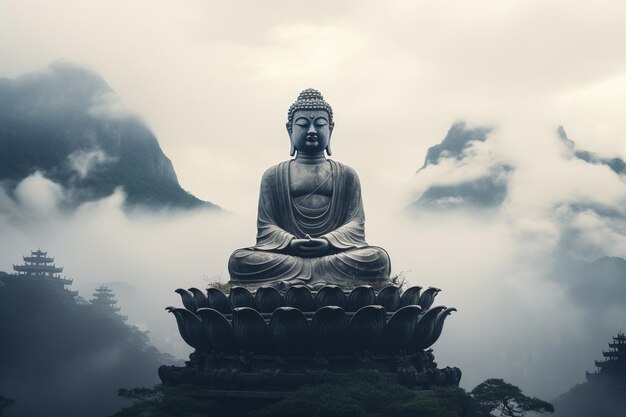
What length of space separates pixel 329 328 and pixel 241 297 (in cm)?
113

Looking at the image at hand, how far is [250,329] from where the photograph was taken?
9.81 metres

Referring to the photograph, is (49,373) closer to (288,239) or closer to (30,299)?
(30,299)

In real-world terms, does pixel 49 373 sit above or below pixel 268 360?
above

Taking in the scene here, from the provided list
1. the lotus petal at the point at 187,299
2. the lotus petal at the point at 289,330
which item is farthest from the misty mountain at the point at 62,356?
the lotus petal at the point at 289,330

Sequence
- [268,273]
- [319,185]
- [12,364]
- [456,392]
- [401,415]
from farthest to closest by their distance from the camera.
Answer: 1. [12,364]
2. [319,185]
3. [268,273]
4. [456,392]
5. [401,415]

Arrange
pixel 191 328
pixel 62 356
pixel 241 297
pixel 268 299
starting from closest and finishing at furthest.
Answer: pixel 268 299
pixel 241 297
pixel 191 328
pixel 62 356

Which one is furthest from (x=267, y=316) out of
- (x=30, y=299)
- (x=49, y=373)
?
(x=30, y=299)

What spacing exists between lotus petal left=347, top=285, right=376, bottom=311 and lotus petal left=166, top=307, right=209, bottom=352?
178 centimetres

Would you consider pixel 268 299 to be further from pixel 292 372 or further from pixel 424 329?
pixel 424 329

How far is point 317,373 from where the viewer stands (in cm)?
965

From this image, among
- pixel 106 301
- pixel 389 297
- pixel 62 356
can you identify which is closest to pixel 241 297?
pixel 389 297

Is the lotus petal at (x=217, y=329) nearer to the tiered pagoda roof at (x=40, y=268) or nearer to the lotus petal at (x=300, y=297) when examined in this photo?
the lotus petal at (x=300, y=297)

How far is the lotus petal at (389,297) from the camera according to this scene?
10133 mm

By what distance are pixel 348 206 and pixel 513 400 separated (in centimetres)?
340
